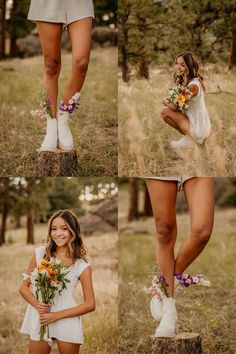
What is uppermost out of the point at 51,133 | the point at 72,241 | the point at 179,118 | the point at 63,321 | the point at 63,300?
the point at 179,118

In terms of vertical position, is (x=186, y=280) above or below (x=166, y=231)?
below

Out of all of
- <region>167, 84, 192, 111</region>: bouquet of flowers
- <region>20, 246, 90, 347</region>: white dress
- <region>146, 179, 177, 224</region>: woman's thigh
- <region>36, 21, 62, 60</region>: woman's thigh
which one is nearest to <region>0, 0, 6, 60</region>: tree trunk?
<region>36, 21, 62, 60</region>: woman's thigh

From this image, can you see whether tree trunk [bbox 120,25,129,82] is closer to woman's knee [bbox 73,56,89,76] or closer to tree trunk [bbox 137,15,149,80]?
tree trunk [bbox 137,15,149,80]

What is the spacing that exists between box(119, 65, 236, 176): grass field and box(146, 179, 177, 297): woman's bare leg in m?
0.57

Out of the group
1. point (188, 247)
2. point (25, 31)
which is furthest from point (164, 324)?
point (25, 31)

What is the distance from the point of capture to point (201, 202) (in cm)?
480

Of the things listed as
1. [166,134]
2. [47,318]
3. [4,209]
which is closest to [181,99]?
[166,134]

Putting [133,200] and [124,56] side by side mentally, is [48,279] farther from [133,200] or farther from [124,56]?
[133,200]

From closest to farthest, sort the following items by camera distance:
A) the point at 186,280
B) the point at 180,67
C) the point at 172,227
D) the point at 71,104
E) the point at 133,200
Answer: the point at 172,227
the point at 186,280
the point at 71,104
the point at 180,67
the point at 133,200

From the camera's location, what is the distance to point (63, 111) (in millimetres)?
5363

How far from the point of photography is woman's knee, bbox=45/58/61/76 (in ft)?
17.2

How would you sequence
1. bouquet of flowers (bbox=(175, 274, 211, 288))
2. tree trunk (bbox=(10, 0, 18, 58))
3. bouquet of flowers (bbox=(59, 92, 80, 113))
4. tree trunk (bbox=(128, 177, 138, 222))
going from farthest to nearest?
tree trunk (bbox=(128, 177, 138, 222)) → tree trunk (bbox=(10, 0, 18, 58)) → bouquet of flowers (bbox=(59, 92, 80, 113)) → bouquet of flowers (bbox=(175, 274, 211, 288))

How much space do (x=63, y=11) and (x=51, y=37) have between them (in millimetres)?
187

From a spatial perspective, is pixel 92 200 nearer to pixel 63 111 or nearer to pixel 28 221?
pixel 28 221
